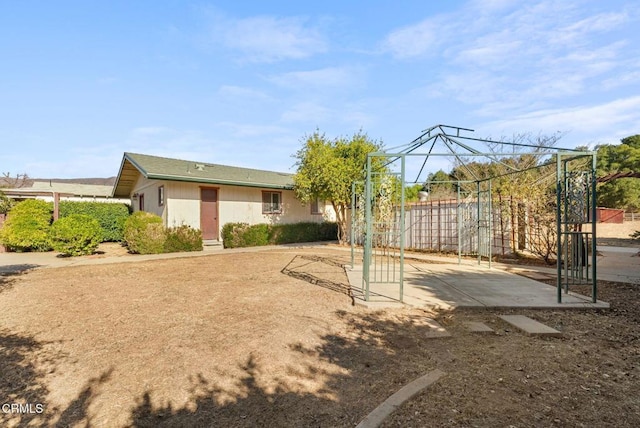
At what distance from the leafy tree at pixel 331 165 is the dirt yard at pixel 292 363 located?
8.90 m

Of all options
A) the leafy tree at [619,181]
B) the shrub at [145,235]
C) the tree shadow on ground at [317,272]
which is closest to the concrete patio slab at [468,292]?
the tree shadow on ground at [317,272]

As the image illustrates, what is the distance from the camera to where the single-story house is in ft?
46.2

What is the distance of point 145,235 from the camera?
12273 millimetres

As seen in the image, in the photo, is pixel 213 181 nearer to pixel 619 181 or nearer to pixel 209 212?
pixel 209 212

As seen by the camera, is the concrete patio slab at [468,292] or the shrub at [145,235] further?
the shrub at [145,235]

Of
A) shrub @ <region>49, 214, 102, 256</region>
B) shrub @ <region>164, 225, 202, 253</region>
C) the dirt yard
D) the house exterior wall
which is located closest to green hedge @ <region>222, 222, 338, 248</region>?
the house exterior wall

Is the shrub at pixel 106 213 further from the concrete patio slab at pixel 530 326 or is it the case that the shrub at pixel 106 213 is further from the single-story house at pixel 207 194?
the concrete patio slab at pixel 530 326

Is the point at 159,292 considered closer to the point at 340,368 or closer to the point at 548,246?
the point at 340,368

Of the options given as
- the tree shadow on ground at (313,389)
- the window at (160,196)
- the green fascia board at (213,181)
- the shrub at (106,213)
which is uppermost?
the green fascia board at (213,181)

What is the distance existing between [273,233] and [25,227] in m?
10.1

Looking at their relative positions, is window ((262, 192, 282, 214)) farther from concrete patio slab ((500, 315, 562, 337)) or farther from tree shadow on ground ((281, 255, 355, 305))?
concrete patio slab ((500, 315, 562, 337))

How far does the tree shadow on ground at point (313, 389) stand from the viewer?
233 cm

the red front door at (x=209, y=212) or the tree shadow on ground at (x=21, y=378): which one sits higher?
the red front door at (x=209, y=212)

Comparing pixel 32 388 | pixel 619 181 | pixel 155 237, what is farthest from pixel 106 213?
pixel 619 181
